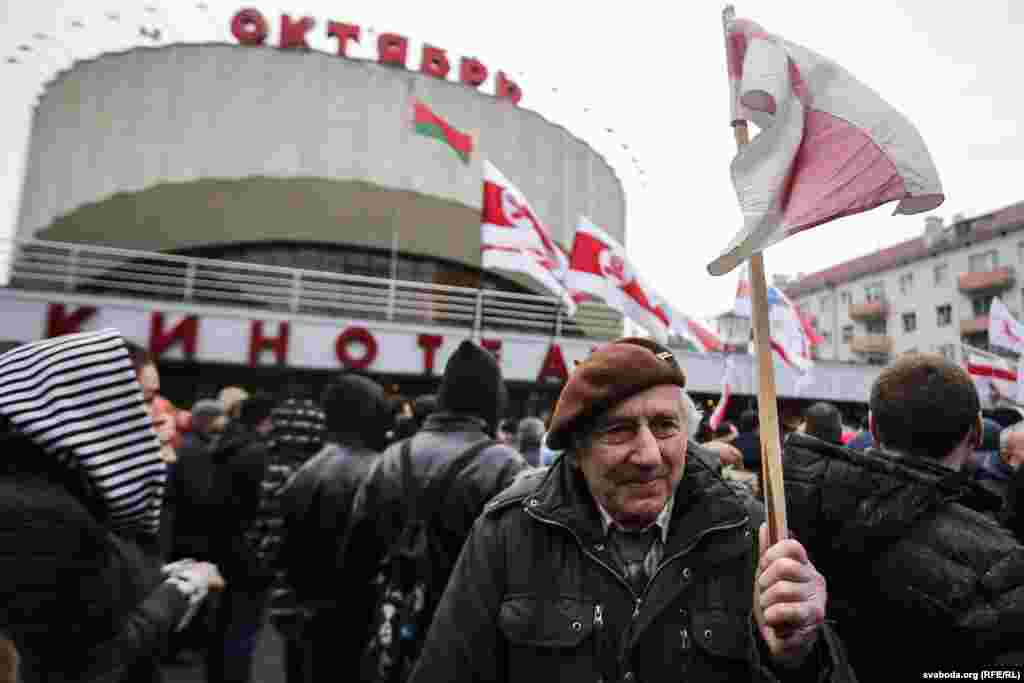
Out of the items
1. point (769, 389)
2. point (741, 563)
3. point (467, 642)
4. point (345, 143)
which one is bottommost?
point (467, 642)

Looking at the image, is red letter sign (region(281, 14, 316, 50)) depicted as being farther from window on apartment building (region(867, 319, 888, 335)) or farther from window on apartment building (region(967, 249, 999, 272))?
window on apartment building (region(867, 319, 888, 335))

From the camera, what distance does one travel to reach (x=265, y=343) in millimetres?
13062

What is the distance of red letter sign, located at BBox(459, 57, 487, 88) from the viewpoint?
70.2ft

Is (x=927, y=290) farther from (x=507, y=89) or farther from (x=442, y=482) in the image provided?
(x=442, y=482)

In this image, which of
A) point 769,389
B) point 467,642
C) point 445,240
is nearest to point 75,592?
point 467,642

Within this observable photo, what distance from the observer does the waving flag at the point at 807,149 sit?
156 cm

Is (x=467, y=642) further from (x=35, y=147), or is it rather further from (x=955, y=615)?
(x=35, y=147)

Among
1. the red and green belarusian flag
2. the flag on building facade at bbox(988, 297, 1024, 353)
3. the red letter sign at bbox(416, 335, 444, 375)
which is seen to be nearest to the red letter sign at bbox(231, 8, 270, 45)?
the red letter sign at bbox(416, 335, 444, 375)

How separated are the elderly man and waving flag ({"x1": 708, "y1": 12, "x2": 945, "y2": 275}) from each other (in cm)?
54

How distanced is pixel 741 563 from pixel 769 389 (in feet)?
2.12

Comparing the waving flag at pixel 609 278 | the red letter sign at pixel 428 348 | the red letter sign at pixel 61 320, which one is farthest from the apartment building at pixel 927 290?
the red letter sign at pixel 61 320

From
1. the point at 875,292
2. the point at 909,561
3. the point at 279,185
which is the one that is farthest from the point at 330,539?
the point at 875,292

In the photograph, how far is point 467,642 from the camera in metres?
1.80

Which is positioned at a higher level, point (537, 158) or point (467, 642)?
point (537, 158)
